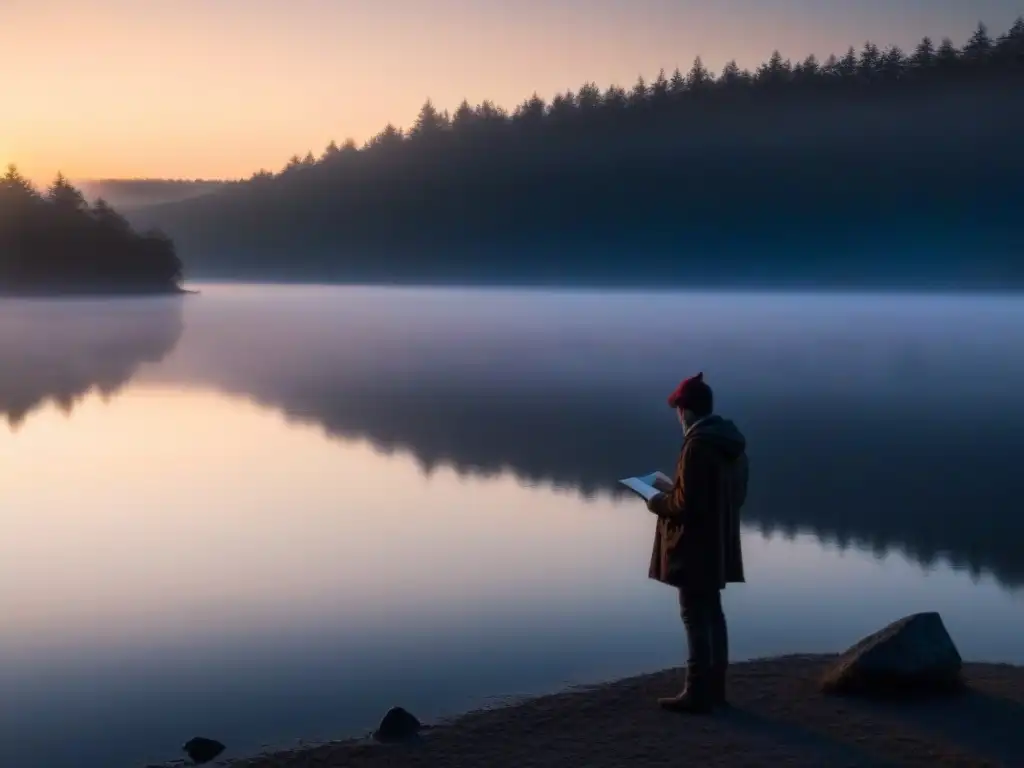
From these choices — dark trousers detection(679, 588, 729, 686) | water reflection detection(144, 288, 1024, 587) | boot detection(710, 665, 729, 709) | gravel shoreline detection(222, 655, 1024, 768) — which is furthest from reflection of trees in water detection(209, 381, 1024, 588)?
dark trousers detection(679, 588, 729, 686)

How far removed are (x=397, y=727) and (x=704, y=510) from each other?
8.72 ft

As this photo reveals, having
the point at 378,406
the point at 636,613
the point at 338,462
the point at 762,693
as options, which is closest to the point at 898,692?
the point at 762,693

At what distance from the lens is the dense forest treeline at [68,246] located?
119 metres

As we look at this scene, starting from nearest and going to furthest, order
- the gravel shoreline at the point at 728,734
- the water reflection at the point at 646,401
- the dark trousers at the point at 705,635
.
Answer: the gravel shoreline at the point at 728,734 → the dark trousers at the point at 705,635 → the water reflection at the point at 646,401

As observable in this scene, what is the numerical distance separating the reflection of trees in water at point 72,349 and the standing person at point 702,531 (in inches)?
983

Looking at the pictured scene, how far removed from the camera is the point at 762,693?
789cm

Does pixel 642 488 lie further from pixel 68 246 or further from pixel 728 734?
pixel 68 246

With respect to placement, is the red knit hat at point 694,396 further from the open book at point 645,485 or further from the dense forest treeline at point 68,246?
the dense forest treeline at point 68,246

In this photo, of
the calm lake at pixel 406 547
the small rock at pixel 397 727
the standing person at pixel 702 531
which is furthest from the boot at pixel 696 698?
the small rock at pixel 397 727

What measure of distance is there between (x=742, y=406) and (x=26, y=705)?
93.0 feet

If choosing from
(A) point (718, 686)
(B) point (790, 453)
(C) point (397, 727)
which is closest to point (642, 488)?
(A) point (718, 686)

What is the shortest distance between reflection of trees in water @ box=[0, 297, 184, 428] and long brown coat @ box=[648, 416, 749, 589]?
25053 millimetres

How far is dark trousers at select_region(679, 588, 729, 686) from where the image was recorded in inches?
286

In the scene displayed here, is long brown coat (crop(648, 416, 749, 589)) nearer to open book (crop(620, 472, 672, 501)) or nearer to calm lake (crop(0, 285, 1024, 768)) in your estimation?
open book (crop(620, 472, 672, 501))
